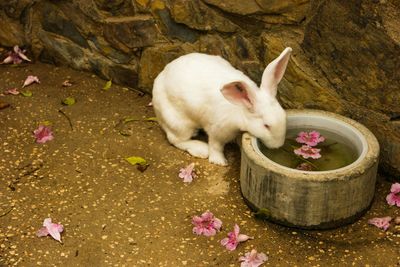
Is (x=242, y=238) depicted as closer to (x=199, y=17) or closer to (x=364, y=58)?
(x=364, y=58)

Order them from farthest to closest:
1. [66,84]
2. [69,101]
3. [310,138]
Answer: [66,84] → [69,101] → [310,138]

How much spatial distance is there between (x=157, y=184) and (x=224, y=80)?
2.55 ft

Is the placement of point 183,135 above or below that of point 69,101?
above

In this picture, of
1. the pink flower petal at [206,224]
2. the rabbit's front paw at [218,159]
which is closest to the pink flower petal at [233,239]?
the pink flower petal at [206,224]

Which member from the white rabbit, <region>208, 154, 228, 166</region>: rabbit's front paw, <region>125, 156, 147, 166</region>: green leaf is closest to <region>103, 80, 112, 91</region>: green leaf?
the white rabbit

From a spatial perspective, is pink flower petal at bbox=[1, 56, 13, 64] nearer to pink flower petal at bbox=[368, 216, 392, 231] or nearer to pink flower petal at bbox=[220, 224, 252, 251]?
pink flower petal at bbox=[220, 224, 252, 251]

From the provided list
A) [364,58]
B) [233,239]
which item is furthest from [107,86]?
[364,58]

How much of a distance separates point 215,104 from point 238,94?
30cm

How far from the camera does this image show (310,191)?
3.52 metres

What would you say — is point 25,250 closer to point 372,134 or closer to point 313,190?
point 313,190

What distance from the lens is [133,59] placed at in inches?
197

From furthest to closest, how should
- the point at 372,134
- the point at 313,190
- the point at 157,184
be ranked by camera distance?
the point at 157,184, the point at 372,134, the point at 313,190

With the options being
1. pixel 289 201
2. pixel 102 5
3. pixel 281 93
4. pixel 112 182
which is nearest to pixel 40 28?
pixel 102 5

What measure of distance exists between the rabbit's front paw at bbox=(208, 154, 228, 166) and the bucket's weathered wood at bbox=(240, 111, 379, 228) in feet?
1.59
